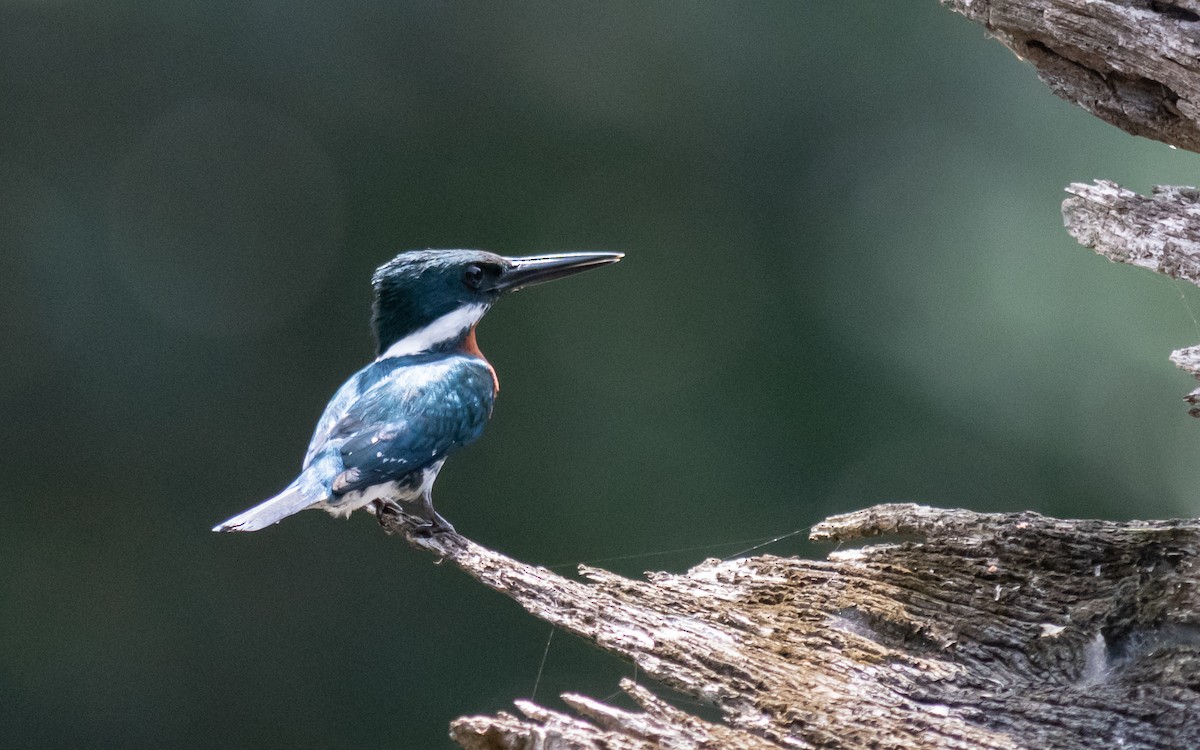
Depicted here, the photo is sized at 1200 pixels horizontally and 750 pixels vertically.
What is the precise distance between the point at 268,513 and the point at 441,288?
0.82 m

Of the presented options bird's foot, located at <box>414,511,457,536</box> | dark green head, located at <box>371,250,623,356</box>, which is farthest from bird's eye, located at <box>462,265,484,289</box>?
bird's foot, located at <box>414,511,457,536</box>

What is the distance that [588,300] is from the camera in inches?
185

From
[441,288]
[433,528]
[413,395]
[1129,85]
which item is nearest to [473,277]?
[441,288]

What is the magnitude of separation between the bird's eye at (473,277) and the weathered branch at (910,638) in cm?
115

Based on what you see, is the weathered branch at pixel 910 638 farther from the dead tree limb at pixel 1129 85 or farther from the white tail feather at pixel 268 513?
the white tail feather at pixel 268 513

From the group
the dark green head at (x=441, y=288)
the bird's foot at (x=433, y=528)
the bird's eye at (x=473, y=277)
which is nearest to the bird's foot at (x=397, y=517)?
the bird's foot at (x=433, y=528)

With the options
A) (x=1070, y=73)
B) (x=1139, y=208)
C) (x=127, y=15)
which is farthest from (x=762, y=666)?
(x=127, y=15)

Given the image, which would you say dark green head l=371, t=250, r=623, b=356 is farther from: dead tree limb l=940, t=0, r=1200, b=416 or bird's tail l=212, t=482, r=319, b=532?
dead tree limb l=940, t=0, r=1200, b=416

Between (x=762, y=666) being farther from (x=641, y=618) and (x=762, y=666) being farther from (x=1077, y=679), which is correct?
(x=1077, y=679)

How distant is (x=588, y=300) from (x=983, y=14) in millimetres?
2906

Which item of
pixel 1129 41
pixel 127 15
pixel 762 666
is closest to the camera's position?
pixel 762 666

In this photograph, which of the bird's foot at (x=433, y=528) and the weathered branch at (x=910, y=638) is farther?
the bird's foot at (x=433, y=528)

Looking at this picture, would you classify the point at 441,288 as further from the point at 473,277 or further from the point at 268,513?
the point at 268,513

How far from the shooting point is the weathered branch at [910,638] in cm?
131
